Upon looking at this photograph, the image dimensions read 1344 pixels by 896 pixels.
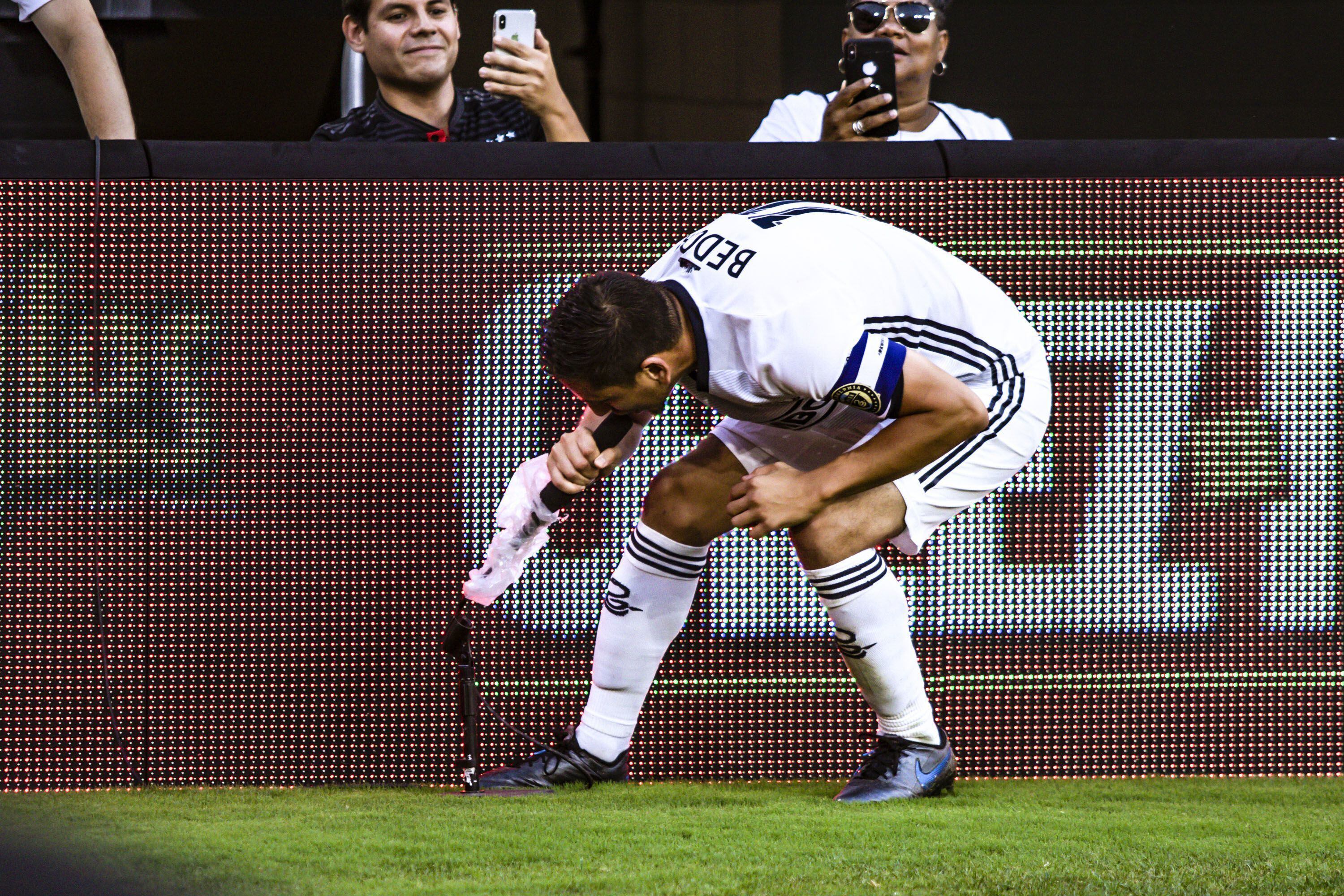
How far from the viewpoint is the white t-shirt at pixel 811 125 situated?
4.27m

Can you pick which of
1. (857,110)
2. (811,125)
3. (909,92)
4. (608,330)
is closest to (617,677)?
(608,330)

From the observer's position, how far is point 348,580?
3182mm

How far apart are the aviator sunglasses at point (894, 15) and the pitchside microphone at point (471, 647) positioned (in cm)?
152

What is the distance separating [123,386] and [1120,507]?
6.90 ft

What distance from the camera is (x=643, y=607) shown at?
121 inches

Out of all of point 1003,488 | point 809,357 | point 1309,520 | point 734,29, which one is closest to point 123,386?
point 809,357

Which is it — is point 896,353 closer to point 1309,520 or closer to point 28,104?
point 1309,520

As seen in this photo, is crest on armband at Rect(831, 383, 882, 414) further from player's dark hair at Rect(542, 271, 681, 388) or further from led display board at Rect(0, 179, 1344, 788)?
led display board at Rect(0, 179, 1344, 788)

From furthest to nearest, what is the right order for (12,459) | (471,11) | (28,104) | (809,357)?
(471,11) < (28,104) < (12,459) < (809,357)

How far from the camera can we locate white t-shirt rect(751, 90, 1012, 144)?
168 inches

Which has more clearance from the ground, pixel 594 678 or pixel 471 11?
Answer: pixel 471 11

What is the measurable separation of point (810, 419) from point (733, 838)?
2.77 ft

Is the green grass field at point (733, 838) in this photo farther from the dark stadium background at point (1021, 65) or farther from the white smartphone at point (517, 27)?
the dark stadium background at point (1021, 65)

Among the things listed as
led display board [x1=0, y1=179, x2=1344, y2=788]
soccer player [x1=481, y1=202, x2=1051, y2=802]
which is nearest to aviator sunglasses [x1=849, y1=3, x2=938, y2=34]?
led display board [x1=0, y1=179, x2=1344, y2=788]
